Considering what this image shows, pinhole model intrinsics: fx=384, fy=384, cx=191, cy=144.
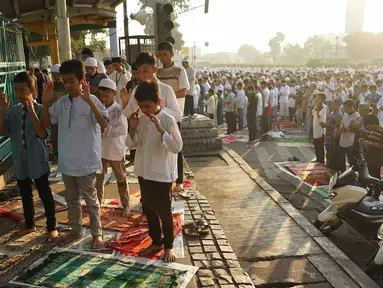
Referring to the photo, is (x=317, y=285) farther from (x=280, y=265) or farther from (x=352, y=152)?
(x=352, y=152)

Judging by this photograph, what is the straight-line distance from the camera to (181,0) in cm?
5619

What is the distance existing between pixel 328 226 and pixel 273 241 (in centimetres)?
124

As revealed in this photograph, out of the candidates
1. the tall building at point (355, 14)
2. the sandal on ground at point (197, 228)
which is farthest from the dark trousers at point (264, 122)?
the tall building at point (355, 14)

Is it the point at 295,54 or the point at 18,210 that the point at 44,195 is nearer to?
the point at 18,210

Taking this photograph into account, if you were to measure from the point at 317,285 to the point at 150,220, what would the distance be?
5.79ft

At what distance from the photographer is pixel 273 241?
4.70 metres

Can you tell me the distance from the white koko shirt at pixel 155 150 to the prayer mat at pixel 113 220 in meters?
1.06

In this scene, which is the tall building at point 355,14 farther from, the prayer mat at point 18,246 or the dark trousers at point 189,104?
the prayer mat at point 18,246

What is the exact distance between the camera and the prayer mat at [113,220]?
14.3 ft

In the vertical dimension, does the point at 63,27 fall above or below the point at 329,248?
above

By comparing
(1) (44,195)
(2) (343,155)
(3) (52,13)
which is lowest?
(2) (343,155)

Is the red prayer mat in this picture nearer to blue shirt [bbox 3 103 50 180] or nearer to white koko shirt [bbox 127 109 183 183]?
white koko shirt [bbox 127 109 183 183]

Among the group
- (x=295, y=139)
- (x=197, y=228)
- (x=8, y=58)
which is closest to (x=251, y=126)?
(x=295, y=139)

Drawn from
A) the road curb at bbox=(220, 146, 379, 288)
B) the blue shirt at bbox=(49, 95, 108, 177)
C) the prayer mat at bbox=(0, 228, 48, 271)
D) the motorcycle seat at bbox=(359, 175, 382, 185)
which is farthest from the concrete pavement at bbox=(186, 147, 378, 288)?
the prayer mat at bbox=(0, 228, 48, 271)
